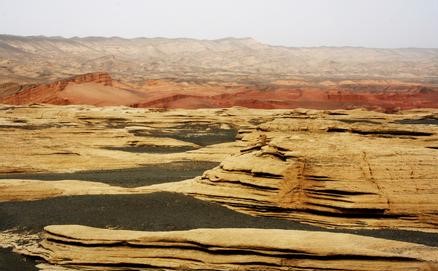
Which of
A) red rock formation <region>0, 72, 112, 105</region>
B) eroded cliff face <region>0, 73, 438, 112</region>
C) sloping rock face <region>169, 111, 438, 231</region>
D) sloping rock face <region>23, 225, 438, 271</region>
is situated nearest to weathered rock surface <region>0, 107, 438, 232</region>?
sloping rock face <region>169, 111, 438, 231</region>

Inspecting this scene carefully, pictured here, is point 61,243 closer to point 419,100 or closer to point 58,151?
point 58,151

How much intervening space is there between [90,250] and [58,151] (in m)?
16.9

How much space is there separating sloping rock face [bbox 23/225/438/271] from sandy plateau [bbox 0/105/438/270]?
0.03m

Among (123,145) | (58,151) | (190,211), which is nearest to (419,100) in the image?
(123,145)

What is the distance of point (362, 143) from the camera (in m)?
17.9

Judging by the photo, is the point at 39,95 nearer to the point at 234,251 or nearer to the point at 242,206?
the point at 242,206

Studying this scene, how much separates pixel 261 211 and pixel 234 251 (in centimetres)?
426

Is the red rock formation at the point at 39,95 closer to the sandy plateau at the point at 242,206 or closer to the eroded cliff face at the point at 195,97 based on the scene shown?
the eroded cliff face at the point at 195,97

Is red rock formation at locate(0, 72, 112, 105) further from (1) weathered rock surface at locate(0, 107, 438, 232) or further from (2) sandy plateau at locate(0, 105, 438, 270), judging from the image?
(1) weathered rock surface at locate(0, 107, 438, 232)

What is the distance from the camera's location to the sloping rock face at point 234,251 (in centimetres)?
1137

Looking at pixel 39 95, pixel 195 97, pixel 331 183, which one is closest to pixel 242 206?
pixel 331 183

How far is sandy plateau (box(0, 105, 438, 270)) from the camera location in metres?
11.9

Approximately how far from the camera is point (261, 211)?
16.1 meters

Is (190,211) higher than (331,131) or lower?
lower
